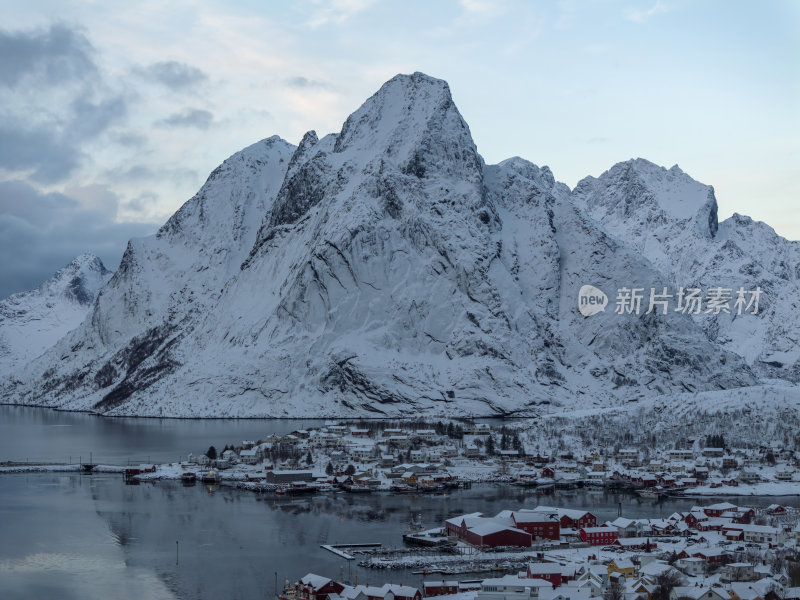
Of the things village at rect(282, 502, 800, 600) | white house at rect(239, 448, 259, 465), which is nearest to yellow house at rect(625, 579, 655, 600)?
village at rect(282, 502, 800, 600)

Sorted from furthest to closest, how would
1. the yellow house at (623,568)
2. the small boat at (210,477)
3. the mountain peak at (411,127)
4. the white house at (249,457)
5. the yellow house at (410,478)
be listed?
the mountain peak at (411,127), the white house at (249,457), the small boat at (210,477), the yellow house at (410,478), the yellow house at (623,568)

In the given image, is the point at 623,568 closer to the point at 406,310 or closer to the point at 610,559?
the point at 610,559

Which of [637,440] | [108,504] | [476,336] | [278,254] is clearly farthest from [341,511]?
[278,254]

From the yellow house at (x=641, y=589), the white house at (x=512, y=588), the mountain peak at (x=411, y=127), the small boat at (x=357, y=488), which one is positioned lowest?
the white house at (x=512, y=588)

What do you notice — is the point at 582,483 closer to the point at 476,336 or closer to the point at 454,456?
the point at 454,456

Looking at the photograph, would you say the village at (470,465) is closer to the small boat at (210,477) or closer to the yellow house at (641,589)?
the small boat at (210,477)
